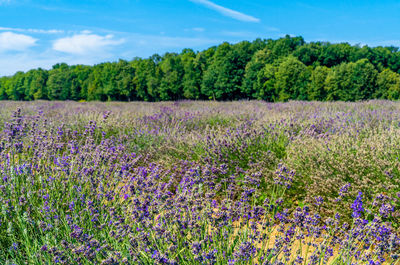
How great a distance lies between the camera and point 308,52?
2950 centimetres

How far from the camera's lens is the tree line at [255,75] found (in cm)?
2341

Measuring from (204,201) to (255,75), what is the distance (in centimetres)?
2526

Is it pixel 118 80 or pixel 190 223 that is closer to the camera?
pixel 190 223

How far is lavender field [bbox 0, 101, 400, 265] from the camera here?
70.4 inches

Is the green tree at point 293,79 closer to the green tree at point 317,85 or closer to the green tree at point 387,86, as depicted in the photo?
the green tree at point 317,85

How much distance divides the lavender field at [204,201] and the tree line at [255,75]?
61.1 feet

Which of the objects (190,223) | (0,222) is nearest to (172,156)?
(0,222)

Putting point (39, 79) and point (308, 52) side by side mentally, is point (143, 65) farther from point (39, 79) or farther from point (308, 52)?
point (39, 79)

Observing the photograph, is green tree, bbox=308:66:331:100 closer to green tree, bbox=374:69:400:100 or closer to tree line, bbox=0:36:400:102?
tree line, bbox=0:36:400:102

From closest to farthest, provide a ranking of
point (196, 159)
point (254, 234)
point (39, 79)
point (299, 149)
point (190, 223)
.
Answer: point (190, 223) → point (254, 234) → point (299, 149) → point (196, 159) → point (39, 79)

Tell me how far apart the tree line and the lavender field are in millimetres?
18609

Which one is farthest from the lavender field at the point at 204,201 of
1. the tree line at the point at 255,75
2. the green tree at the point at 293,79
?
the tree line at the point at 255,75

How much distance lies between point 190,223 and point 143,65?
121ft

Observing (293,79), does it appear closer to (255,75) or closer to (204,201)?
(255,75)
